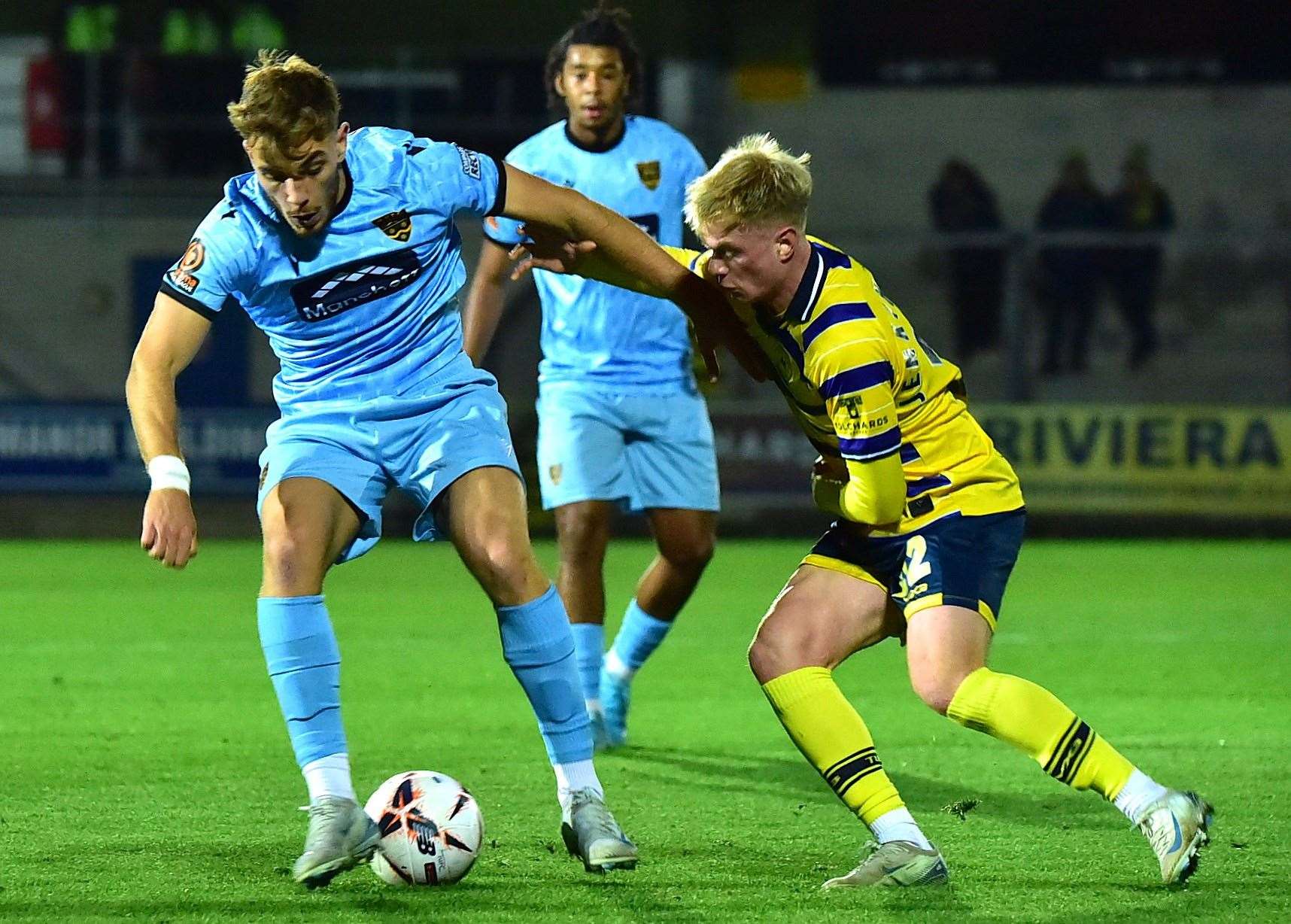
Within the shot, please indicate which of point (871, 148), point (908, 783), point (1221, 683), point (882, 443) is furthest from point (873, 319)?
point (871, 148)

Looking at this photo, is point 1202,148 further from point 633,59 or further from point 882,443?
point 882,443

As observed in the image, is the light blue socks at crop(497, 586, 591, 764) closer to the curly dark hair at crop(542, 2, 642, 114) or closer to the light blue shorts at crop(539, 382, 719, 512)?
the light blue shorts at crop(539, 382, 719, 512)

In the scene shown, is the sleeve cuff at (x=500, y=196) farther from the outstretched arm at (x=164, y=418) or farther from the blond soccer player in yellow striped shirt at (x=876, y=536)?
the outstretched arm at (x=164, y=418)

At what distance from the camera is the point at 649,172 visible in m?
6.33

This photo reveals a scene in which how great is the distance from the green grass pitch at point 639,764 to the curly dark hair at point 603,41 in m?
2.14

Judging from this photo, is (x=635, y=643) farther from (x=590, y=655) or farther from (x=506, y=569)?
(x=506, y=569)

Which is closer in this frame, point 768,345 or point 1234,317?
point 768,345

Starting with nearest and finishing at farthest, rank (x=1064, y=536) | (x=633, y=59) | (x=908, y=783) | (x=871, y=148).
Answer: (x=908, y=783) < (x=633, y=59) < (x=1064, y=536) < (x=871, y=148)

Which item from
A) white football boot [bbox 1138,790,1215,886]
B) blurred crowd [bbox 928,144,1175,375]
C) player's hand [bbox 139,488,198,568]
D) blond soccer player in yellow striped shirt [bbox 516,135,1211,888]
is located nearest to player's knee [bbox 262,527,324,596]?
player's hand [bbox 139,488,198,568]

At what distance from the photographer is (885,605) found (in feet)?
14.4

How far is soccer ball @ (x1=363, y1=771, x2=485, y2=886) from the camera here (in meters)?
4.16

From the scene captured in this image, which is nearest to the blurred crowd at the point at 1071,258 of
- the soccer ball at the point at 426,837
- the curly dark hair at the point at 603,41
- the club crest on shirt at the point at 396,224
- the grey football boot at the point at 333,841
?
the curly dark hair at the point at 603,41

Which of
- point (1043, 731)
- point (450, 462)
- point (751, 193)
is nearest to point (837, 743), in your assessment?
point (1043, 731)

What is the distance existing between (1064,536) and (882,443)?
10.0 m
